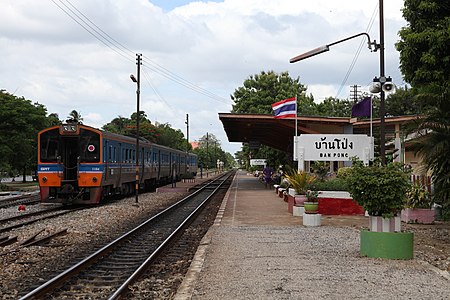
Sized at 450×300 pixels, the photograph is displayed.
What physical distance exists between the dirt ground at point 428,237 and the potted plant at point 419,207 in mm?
263

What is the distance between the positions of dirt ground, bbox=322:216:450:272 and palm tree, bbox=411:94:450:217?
30.7 inches

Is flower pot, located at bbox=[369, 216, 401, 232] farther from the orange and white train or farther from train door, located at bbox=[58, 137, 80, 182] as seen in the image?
train door, located at bbox=[58, 137, 80, 182]

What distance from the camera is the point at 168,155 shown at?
38969 millimetres

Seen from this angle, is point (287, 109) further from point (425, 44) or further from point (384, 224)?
point (384, 224)

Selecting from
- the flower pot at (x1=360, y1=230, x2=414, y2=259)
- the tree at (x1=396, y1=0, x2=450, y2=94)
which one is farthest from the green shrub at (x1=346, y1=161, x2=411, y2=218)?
the tree at (x1=396, y1=0, x2=450, y2=94)

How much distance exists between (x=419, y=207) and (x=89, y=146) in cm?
1181

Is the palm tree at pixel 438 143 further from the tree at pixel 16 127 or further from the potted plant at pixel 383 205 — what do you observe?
the tree at pixel 16 127

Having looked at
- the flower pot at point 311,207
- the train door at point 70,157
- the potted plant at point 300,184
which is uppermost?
the train door at point 70,157

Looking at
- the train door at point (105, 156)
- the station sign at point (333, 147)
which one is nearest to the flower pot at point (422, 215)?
the station sign at point (333, 147)

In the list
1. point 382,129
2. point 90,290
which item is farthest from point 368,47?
point 90,290

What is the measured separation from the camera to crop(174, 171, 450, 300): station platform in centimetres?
651

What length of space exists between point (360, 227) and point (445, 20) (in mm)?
5403

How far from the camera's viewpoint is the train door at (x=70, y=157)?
20.0 meters

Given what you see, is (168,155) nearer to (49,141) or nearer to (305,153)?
(49,141)
